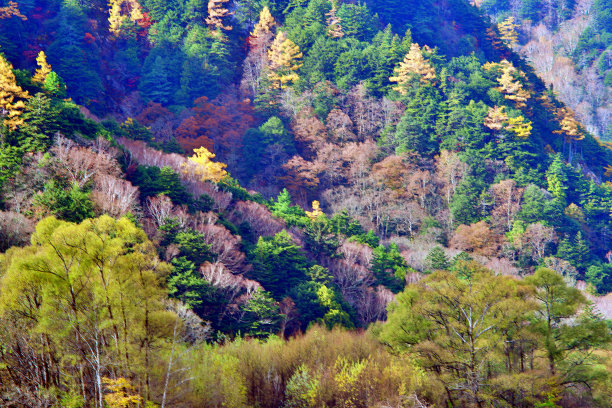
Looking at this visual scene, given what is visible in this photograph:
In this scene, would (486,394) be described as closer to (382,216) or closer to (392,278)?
(392,278)

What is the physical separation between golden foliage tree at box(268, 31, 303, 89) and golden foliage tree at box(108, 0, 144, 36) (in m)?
16.7

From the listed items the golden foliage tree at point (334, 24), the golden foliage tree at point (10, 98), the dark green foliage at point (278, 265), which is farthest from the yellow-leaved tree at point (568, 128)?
the golden foliage tree at point (10, 98)

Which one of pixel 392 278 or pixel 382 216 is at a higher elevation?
pixel 382 216

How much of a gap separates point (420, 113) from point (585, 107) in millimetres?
58174

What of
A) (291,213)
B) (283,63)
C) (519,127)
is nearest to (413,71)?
(519,127)

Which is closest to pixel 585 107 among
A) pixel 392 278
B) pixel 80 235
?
pixel 392 278

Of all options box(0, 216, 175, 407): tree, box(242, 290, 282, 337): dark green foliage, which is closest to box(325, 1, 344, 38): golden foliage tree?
box(242, 290, 282, 337): dark green foliage

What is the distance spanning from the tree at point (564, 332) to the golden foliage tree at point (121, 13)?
5526cm

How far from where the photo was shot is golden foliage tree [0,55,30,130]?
36125 mm

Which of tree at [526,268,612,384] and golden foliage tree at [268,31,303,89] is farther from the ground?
golden foliage tree at [268,31,303,89]

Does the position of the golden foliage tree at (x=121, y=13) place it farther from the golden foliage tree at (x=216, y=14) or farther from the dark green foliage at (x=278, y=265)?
the dark green foliage at (x=278, y=265)

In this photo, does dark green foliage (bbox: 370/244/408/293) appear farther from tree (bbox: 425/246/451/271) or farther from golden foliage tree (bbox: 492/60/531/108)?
golden foliage tree (bbox: 492/60/531/108)

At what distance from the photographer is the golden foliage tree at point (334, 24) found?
70062 millimetres

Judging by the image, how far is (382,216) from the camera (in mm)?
55594
